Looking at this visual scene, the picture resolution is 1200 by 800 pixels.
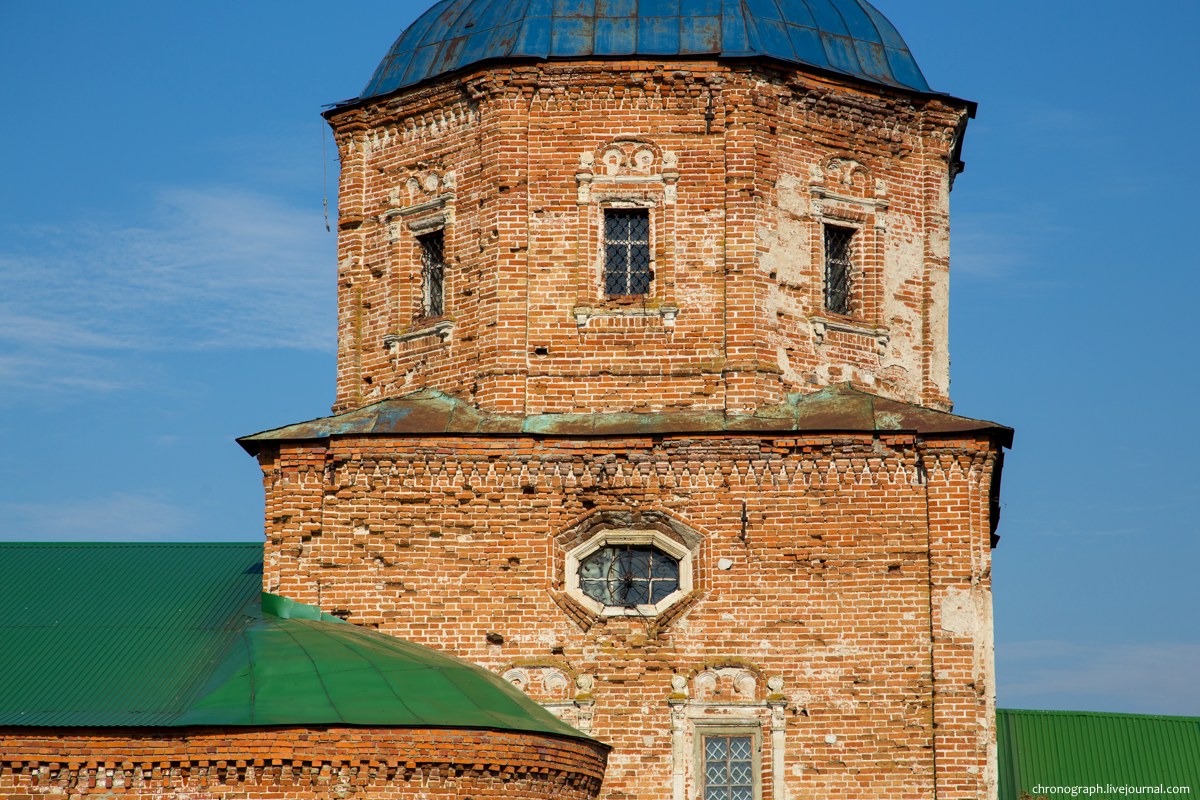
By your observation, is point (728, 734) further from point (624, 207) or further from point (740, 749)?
point (624, 207)

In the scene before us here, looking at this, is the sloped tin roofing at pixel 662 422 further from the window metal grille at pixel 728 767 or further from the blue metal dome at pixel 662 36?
the blue metal dome at pixel 662 36

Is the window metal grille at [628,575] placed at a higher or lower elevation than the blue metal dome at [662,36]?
lower

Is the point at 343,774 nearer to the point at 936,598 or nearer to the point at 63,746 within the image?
the point at 63,746

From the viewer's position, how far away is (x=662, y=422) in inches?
747

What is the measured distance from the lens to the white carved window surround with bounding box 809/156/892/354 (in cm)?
1988

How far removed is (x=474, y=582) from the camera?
61.1 ft

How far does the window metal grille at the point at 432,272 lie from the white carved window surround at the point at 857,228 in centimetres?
352

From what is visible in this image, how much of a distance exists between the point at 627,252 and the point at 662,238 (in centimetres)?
35

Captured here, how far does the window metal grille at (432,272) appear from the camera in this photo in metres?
20.3

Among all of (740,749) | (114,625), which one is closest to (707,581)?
(740,749)

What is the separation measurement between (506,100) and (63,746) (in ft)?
23.3

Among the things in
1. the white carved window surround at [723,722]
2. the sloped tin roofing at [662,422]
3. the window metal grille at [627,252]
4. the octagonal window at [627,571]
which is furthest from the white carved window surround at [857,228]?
the white carved window surround at [723,722]

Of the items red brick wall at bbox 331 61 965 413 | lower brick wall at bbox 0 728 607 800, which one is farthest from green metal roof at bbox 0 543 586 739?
red brick wall at bbox 331 61 965 413

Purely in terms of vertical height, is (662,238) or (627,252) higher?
(662,238)
